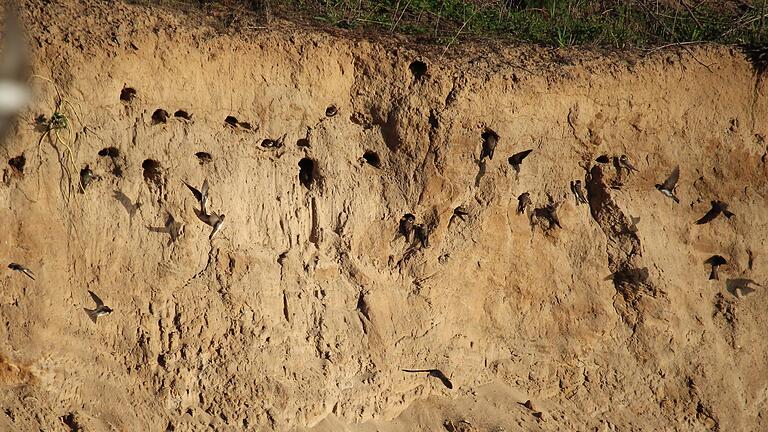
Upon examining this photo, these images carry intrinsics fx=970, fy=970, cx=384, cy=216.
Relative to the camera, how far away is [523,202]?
750 cm

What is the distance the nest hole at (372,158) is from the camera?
729cm

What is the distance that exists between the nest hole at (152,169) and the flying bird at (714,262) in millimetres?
4426

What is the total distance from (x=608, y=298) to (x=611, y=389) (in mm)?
712

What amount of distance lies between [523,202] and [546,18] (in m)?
1.99

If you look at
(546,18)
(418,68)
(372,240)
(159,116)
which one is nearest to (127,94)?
(159,116)

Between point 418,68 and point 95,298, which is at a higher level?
point 418,68

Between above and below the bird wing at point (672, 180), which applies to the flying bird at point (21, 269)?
Result: below

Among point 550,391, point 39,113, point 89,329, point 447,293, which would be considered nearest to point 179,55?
point 39,113

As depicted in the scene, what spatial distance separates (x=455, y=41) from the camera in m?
7.61

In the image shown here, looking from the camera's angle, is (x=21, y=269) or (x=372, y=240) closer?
(x=21, y=269)

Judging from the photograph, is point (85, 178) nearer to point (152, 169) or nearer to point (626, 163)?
point (152, 169)

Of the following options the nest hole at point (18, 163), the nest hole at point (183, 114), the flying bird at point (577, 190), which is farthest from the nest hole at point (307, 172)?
the flying bird at point (577, 190)

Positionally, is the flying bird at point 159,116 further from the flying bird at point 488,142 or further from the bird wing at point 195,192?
the flying bird at point 488,142

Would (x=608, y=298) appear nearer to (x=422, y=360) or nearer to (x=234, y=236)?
(x=422, y=360)
